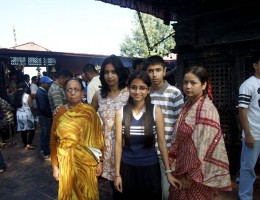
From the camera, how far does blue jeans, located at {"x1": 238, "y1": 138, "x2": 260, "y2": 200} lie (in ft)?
10.8

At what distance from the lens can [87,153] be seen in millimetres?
2768

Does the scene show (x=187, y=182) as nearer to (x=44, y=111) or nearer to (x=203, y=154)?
(x=203, y=154)

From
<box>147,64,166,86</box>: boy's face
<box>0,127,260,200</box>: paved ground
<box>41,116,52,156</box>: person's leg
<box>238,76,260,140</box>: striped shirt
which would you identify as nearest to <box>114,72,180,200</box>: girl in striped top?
<box>147,64,166,86</box>: boy's face

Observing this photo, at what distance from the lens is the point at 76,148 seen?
9.00 ft

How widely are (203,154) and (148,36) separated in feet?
112

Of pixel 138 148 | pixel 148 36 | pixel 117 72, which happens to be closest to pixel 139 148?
pixel 138 148

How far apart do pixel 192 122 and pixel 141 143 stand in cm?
50

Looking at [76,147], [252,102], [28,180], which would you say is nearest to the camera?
[76,147]

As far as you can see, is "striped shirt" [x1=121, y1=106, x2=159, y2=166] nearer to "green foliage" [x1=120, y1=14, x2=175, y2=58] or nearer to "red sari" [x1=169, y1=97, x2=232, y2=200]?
"red sari" [x1=169, y1=97, x2=232, y2=200]

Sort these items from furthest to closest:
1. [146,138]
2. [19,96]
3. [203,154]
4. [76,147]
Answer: [19,96]
[76,147]
[146,138]
[203,154]

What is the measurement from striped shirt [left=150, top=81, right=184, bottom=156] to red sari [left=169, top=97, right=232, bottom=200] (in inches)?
17.1

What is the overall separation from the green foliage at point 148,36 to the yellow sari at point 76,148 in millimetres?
32850

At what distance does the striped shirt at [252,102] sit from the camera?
3.24m

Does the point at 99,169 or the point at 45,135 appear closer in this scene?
the point at 99,169
